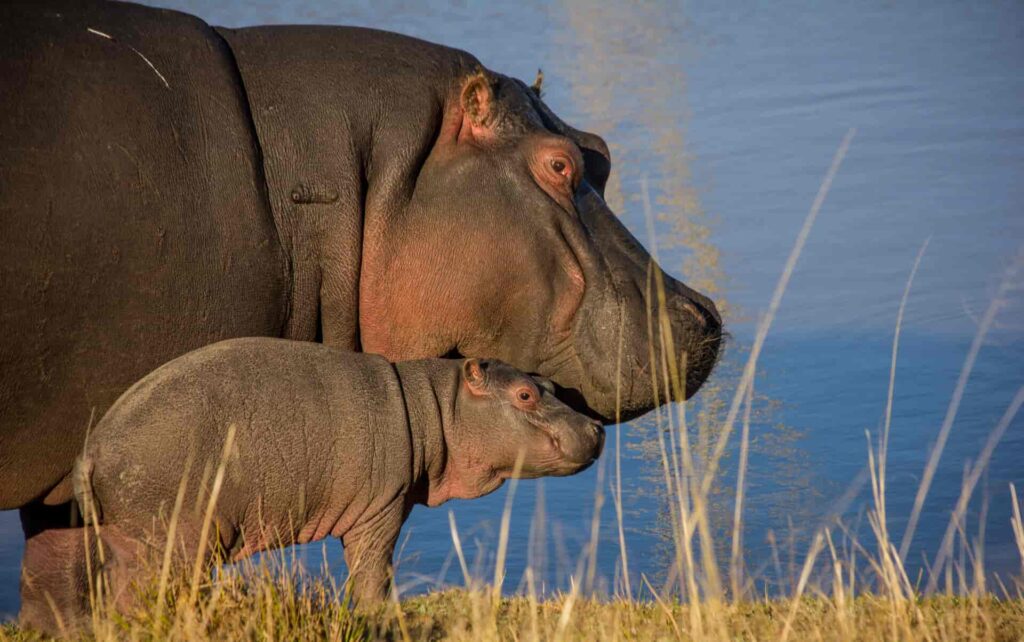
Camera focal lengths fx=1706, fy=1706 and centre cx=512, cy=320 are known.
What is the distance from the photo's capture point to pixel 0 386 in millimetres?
5055

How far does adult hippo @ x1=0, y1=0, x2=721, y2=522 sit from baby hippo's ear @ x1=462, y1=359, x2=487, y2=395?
0.15 m

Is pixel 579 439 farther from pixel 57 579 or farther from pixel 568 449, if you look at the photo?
pixel 57 579

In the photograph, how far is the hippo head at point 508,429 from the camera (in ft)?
20.0

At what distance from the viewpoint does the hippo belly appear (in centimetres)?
509

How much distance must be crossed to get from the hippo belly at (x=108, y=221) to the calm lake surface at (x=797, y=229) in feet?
3.46

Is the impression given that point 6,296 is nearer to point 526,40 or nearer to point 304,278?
point 304,278

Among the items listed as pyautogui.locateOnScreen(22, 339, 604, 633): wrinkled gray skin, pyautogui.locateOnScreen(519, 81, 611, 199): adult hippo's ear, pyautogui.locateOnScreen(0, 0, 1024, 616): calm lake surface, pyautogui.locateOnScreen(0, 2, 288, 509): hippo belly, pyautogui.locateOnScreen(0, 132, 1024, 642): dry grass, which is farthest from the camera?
pyautogui.locateOnScreen(0, 0, 1024, 616): calm lake surface

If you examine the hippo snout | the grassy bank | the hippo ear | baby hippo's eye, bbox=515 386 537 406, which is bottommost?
the grassy bank

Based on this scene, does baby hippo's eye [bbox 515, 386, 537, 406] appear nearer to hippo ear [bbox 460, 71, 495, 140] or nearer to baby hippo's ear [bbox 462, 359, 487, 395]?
baby hippo's ear [bbox 462, 359, 487, 395]

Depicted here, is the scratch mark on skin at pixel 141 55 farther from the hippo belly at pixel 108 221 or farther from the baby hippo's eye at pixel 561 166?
the baby hippo's eye at pixel 561 166

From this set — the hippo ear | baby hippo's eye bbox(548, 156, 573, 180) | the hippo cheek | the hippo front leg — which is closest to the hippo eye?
baby hippo's eye bbox(548, 156, 573, 180)

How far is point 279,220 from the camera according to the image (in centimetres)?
570

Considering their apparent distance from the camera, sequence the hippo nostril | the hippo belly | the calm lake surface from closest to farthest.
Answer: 1. the hippo belly
2. the hippo nostril
3. the calm lake surface

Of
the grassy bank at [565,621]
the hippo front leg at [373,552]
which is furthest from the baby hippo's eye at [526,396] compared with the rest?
the grassy bank at [565,621]
